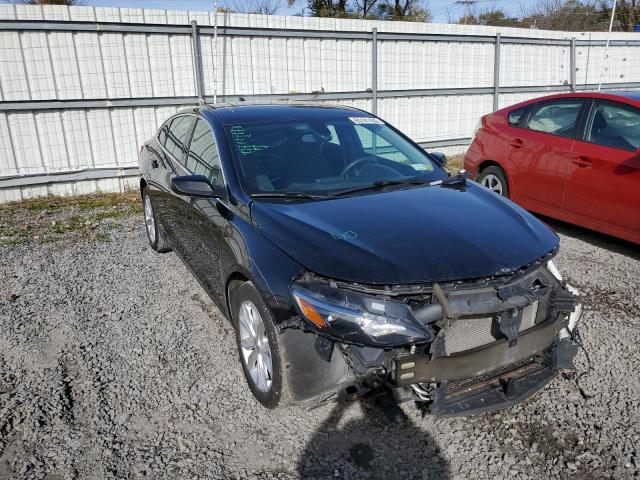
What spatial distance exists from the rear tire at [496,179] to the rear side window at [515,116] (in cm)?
56

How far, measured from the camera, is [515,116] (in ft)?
20.5

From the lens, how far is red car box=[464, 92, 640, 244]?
495 cm

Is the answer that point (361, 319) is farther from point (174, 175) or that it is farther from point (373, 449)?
point (174, 175)

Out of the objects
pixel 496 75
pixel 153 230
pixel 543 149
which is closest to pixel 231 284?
pixel 153 230

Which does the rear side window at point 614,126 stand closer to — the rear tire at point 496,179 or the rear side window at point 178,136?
the rear tire at point 496,179

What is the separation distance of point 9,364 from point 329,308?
247 cm

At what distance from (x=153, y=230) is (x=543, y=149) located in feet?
14.1

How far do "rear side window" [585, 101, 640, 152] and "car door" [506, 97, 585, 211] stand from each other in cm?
17

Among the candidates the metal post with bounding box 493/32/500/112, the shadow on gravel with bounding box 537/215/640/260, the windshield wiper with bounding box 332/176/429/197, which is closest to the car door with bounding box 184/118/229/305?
the windshield wiper with bounding box 332/176/429/197

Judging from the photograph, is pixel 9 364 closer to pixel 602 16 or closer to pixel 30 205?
pixel 30 205

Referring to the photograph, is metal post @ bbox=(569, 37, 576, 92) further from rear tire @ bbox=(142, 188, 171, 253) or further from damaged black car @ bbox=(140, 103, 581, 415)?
rear tire @ bbox=(142, 188, 171, 253)

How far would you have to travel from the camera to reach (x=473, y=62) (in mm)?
11047

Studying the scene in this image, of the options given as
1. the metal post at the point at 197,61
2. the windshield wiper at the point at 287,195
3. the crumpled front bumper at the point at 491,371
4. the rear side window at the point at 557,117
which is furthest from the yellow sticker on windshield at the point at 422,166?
the metal post at the point at 197,61

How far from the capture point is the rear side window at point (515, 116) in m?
6.19
